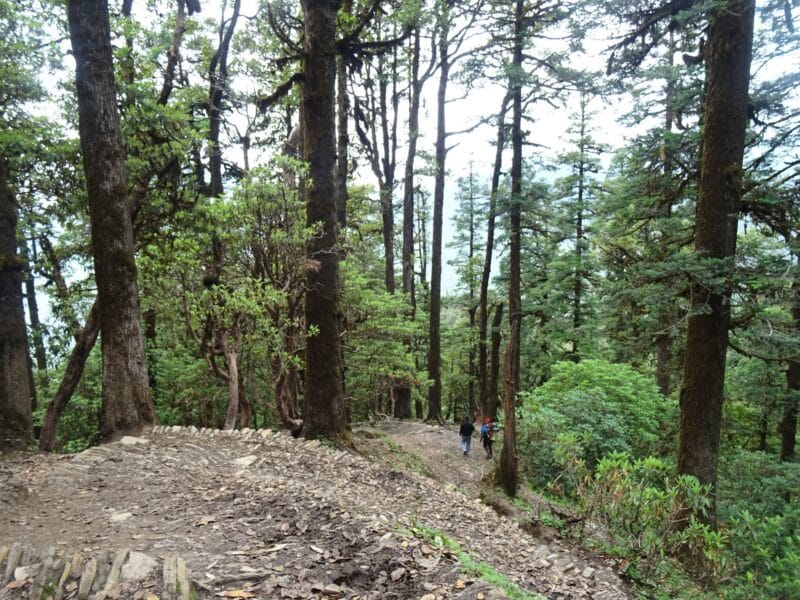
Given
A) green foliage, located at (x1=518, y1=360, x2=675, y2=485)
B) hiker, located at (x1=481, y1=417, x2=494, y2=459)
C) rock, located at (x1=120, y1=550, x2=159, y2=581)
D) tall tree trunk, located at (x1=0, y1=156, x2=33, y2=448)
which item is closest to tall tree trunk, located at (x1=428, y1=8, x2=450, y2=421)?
hiker, located at (x1=481, y1=417, x2=494, y2=459)

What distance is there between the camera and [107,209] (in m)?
6.61

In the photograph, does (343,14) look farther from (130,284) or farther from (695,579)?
(695,579)

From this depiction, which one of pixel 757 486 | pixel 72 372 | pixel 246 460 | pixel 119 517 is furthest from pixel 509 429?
pixel 72 372

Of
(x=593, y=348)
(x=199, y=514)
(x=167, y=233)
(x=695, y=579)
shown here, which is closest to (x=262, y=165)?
(x=167, y=233)

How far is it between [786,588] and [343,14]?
11.5 meters

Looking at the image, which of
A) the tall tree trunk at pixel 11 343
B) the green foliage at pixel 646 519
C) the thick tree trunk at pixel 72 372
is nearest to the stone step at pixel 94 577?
the green foliage at pixel 646 519

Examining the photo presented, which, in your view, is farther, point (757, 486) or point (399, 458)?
point (399, 458)

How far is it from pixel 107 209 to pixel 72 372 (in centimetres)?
337

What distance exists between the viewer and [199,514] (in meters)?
4.19

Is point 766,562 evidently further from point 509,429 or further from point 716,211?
point 716,211

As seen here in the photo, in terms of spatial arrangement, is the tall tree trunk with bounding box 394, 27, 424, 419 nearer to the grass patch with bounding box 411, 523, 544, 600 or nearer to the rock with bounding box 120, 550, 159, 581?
the grass patch with bounding box 411, 523, 544, 600

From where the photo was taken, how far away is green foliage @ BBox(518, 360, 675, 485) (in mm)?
10016

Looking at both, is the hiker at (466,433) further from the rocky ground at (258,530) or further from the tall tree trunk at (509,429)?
the rocky ground at (258,530)

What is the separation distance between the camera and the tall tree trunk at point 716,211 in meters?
6.09
